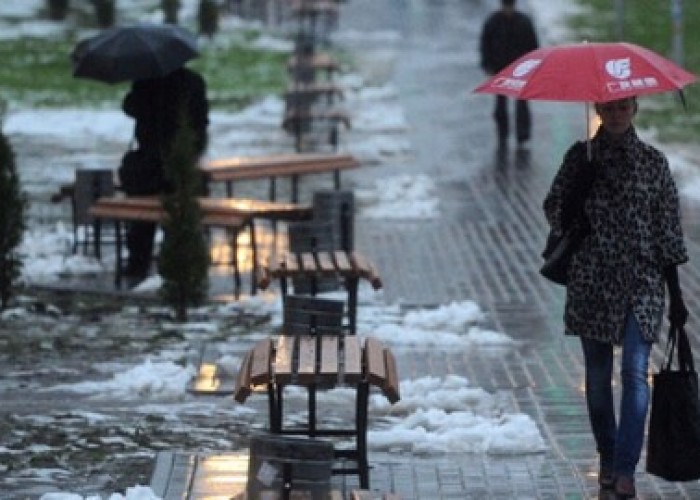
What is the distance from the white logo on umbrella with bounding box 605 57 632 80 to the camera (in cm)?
811

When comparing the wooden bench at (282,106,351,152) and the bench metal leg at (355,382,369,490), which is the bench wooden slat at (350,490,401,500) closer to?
the bench metal leg at (355,382,369,490)

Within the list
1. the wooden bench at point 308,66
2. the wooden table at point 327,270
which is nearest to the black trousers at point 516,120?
the wooden bench at point 308,66

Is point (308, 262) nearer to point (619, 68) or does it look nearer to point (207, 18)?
point (619, 68)

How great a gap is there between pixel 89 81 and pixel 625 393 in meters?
23.0

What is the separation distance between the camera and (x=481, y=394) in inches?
426

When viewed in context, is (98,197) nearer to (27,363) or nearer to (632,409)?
(27,363)

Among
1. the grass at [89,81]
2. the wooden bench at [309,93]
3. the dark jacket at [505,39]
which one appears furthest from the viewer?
the grass at [89,81]

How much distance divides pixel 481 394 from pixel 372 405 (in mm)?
615

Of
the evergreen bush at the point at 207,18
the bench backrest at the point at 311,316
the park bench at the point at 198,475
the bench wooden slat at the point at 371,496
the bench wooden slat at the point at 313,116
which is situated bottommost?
the evergreen bush at the point at 207,18

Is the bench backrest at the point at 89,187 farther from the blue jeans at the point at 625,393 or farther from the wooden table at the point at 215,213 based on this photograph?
the blue jeans at the point at 625,393

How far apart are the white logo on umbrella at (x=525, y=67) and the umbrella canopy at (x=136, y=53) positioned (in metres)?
7.08

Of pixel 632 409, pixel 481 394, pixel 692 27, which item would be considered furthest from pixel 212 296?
pixel 692 27

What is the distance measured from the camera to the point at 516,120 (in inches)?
915

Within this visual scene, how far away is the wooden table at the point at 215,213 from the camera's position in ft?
47.2
